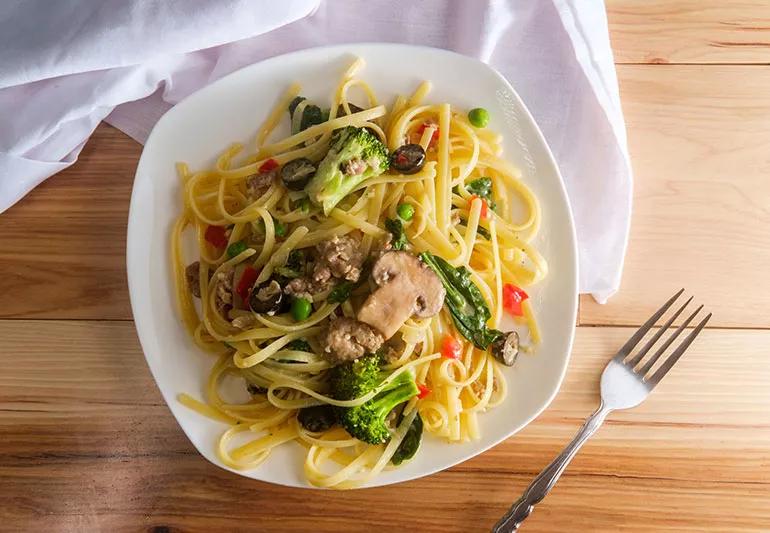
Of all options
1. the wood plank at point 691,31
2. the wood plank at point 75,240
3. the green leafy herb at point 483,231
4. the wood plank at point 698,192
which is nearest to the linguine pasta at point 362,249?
the green leafy herb at point 483,231

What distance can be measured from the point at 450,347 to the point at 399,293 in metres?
0.43

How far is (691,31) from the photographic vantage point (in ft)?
12.4

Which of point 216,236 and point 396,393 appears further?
point 216,236

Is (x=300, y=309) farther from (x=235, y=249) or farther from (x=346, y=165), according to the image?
(x=346, y=165)

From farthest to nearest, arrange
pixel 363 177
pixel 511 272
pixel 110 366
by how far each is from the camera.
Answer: pixel 110 366, pixel 511 272, pixel 363 177

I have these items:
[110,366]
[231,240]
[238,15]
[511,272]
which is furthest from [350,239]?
[110,366]

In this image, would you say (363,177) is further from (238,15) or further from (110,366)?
(110,366)

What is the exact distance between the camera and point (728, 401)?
12.0ft

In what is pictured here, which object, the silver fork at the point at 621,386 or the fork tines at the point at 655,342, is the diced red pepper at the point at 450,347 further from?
the fork tines at the point at 655,342

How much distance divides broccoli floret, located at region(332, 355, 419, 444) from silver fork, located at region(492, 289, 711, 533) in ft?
2.54

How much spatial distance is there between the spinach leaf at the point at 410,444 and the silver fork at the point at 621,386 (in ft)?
2.02

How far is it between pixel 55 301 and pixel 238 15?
168 centimetres

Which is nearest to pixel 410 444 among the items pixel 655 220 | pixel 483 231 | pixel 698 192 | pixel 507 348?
pixel 507 348

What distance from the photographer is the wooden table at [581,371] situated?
3611 mm
